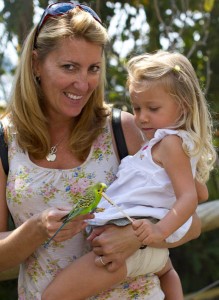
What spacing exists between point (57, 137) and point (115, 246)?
54 centimetres

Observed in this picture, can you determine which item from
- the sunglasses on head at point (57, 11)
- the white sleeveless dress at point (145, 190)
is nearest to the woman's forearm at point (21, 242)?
the white sleeveless dress at point (145, 190)

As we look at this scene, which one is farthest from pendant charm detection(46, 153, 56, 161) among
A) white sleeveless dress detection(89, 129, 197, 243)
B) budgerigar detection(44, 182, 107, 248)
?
budgerigar detection(44, 182, 107, 248)

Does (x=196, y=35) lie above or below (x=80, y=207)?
below

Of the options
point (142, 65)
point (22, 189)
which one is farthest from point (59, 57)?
point (22, 189)

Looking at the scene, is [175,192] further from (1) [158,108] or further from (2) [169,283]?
(2) [169,283]

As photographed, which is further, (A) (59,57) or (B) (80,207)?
(A) (59,57)

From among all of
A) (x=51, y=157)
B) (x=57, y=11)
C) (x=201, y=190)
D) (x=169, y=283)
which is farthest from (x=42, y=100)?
(x=169, y=283)

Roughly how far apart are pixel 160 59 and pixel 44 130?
52 centimetres

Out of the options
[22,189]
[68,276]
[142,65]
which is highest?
[142,65]

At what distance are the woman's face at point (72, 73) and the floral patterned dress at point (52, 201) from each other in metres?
0.23

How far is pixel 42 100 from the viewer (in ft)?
9.89

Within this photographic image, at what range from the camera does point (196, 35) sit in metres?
6.02

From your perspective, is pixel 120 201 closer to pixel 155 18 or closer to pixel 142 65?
pixel 142 65

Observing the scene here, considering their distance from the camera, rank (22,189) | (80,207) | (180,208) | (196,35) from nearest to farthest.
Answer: (80,207) → (180,208) → (22,189) → (196,35)
